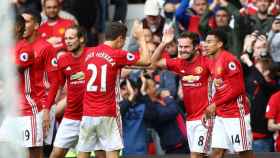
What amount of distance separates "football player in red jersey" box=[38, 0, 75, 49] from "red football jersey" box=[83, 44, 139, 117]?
357cm

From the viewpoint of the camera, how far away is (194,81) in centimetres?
1554

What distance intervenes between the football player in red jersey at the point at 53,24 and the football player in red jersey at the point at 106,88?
141 inches

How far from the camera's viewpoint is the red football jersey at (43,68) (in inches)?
596

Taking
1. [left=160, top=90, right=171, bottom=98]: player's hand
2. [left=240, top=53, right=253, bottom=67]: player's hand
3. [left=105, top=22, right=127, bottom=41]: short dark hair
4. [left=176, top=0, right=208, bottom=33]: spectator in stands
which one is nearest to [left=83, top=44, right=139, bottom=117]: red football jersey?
[left=105, top=22, right=127, bottom=41]: short dark hair

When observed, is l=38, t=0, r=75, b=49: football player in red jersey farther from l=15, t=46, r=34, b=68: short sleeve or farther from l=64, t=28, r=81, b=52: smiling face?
l=15, t=46, r=34, b=68: short sleeve

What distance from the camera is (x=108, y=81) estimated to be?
1467 centimetres

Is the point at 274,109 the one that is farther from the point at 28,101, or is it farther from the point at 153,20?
the point at 28,101

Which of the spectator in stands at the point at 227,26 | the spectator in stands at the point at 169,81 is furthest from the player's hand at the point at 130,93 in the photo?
the spectator in stands at the point at 227,26

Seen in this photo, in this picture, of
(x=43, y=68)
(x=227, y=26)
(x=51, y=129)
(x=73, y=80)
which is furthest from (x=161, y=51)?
(x=227, y=26)

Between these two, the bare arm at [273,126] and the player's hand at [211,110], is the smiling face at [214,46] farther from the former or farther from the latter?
the bare arm at [273,126]

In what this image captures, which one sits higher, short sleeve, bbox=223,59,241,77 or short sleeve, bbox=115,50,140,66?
short sleeve, bbox=115,50,140,66

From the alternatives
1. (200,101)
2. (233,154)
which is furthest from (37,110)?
(233,154)

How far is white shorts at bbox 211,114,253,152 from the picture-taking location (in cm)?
1528

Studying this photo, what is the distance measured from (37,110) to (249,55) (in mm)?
4577
